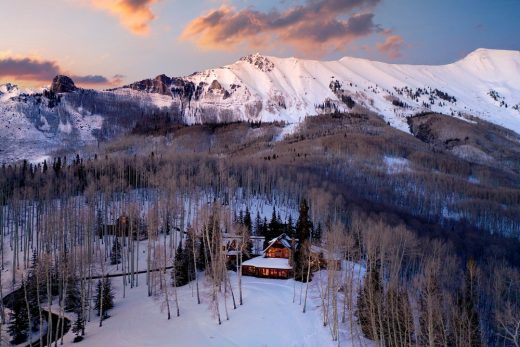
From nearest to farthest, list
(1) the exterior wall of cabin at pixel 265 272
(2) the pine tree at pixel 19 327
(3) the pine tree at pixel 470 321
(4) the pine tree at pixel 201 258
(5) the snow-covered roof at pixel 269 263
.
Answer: (3) the pine tree at pixel 470 321, (2) the pine tree at pixel 19 327, (1) the exterior wall of cabin at pixel 265 272, (5) the snow-covered roof at pixel 269 263, (4) the pine tree at pixel 201 258

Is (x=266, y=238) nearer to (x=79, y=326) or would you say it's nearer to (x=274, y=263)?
(x=274, y=263)

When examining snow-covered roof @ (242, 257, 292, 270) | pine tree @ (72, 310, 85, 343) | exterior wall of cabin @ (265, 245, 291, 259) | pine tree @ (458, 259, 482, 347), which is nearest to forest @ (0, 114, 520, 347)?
pine tree @ (72, 310, 85, 343)

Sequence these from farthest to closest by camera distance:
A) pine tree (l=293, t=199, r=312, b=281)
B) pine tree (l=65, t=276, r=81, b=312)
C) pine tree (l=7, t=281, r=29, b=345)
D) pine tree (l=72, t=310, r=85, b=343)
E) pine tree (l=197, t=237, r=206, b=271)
Answer: pine tree (l=197, t=237, r=206, b=271) < pine tree (l=293, t=199, r=312, b=281) < pine tree (l=65, t=276, r=81, b=312) < pine tree (l=7, t=281, r=29, b=345) < pine tree (l=72, t=310, r=85, b=343)

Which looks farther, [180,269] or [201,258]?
[201,258]

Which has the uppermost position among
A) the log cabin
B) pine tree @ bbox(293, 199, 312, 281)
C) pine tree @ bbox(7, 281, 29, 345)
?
pine tree @ bbox(293, 199, 312, 281)

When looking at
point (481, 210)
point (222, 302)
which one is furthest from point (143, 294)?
point (481, 210)

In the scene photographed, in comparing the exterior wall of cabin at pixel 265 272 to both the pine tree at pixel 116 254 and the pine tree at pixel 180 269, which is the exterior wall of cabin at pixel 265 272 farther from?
the pine tree at pixel 116 254

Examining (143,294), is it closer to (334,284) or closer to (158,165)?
(334,284)

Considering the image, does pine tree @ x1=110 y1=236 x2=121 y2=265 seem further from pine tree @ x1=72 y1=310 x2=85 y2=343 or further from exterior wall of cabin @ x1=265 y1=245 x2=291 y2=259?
pine tree @ x1=72 y1=310 x2=85 y2=343

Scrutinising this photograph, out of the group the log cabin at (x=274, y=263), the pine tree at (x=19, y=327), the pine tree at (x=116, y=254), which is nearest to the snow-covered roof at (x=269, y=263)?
the log cabin at (x=274, y=263)

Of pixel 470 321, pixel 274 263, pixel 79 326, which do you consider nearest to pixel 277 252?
pixel 274 263
